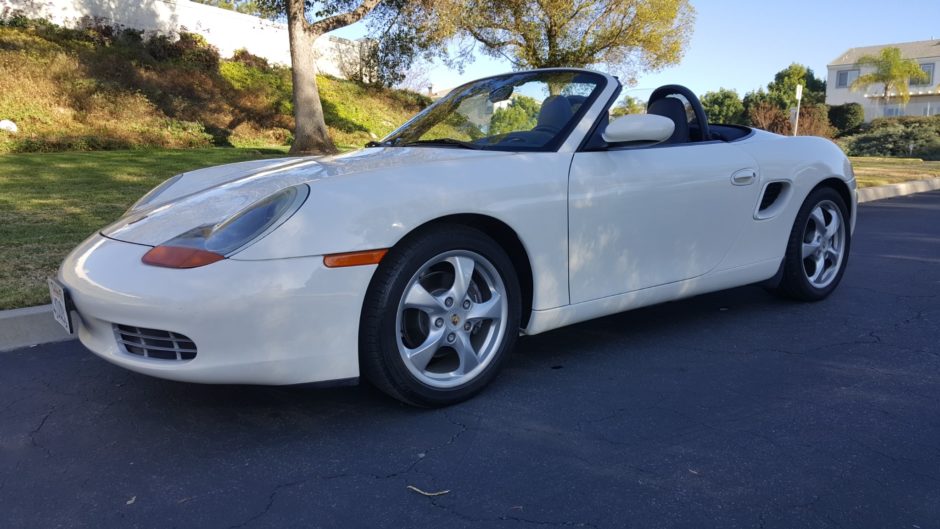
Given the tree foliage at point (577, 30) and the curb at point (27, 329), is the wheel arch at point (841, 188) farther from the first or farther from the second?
the tree foliage at point (577, 30)

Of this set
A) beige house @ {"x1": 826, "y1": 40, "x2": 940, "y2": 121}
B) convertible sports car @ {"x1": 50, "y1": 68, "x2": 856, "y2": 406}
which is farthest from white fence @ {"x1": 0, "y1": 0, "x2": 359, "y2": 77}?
beige house @ {"x1": 826, "y1": 40, "x2": 940, "y2": 121}

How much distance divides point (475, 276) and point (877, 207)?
32.1 ft

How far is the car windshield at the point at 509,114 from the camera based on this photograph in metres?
3.40

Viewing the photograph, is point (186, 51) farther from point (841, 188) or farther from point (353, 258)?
point (353, 258)

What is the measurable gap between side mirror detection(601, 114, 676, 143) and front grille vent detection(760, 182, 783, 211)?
3.46 ft

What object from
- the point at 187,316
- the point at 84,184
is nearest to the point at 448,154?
the point at 187,316

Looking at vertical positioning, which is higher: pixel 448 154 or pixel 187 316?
pixel 448 154

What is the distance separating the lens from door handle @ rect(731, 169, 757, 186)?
12.3 feet

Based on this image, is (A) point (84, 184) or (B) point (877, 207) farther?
(B) point (877, 207)

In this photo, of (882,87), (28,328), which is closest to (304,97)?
(28,328)

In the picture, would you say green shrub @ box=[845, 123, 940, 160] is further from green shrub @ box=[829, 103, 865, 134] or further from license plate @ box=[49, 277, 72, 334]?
license plate @ box=[49, 277, 72, 334]

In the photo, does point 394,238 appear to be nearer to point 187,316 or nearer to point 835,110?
point 187,316

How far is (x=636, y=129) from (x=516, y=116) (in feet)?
2.20

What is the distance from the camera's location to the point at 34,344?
3.87 meters
